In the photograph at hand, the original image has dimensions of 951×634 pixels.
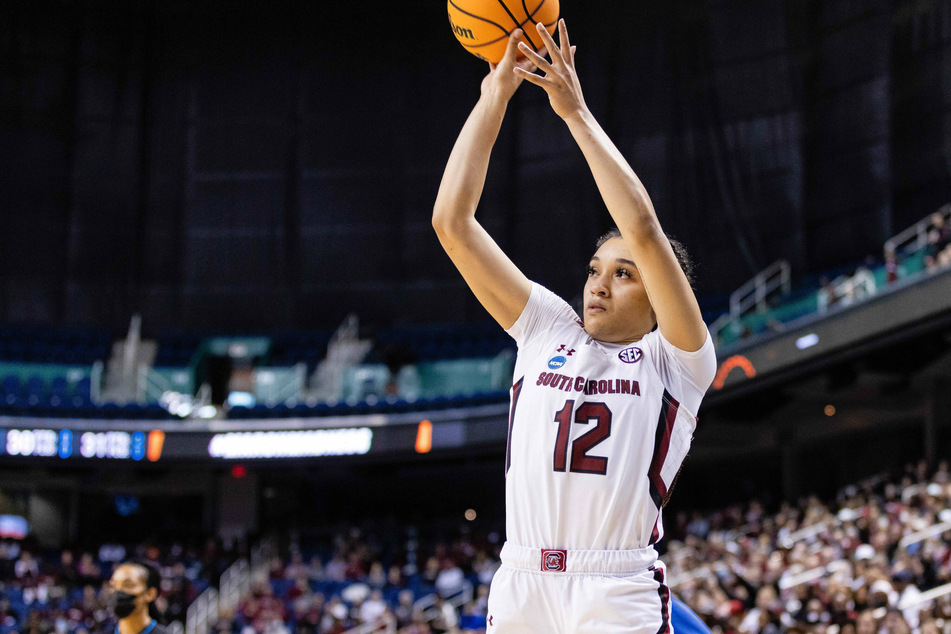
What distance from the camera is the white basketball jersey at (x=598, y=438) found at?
7.98 feet

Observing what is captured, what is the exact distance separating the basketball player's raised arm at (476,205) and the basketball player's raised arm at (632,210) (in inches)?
4.7

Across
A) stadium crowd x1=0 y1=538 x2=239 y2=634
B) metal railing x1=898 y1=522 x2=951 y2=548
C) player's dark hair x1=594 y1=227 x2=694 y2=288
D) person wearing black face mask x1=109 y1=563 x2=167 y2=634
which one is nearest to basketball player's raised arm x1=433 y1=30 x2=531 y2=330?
player's dark hair x1=594 y1=227 x2=694 y2=288

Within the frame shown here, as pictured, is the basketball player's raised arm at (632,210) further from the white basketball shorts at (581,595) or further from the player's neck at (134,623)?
the player's neck at (134,623)

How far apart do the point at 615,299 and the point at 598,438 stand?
393mm

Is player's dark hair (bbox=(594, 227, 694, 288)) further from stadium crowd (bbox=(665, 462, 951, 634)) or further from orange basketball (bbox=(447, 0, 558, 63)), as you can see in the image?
stadium crowd (bbox=(665, 462, 951, 634))

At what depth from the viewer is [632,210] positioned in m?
2.32

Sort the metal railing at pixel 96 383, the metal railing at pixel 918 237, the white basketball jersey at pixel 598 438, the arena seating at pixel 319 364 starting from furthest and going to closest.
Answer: the metal railing at pixel 96 383
the arena seating at pixel 319 364
the metal railing at pixel 918 237
the white basketball jersey at pixel 598 438

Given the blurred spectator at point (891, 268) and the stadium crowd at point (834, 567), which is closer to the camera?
the stadium crowd at point (834, 567)

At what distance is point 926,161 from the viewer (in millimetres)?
17250

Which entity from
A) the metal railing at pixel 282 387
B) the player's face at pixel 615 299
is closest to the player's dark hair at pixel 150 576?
the player's face at pixel 615 299

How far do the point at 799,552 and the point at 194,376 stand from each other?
1526 centimetres

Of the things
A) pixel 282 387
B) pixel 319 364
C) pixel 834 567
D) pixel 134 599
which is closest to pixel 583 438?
pixel 134 599

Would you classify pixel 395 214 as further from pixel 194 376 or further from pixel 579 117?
pixel 579 117

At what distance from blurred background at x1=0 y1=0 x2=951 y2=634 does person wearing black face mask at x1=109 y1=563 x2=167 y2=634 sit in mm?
7528
